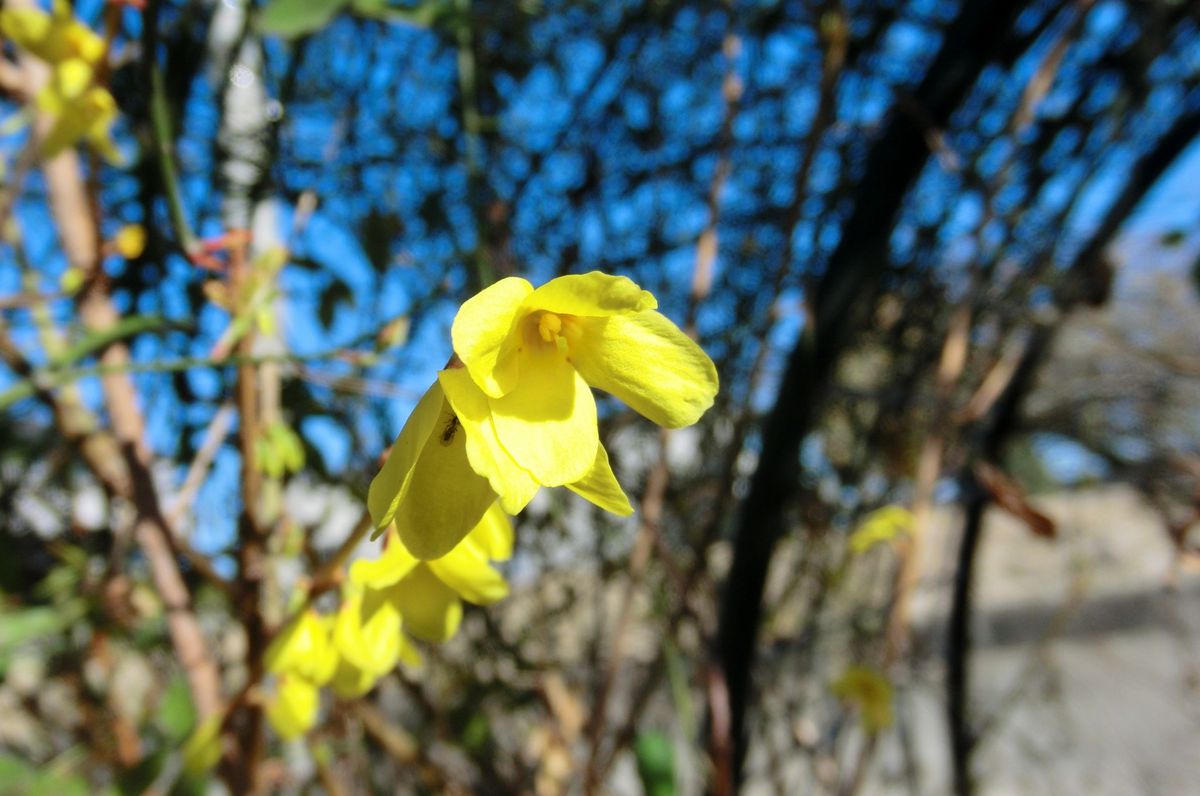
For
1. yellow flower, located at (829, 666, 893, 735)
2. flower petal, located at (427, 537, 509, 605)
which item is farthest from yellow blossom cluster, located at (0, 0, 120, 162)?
yellow flower, located at (829, 666, 893, 735)

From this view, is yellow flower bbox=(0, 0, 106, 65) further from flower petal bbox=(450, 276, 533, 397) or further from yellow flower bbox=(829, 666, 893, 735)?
yellow flower bbox=(829, 666, 893, 735)

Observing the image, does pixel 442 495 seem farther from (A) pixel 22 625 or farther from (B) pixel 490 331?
(A) pixel 22 625

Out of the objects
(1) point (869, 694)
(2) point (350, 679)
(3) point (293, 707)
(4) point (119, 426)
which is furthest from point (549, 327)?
(1) point (869, 694)

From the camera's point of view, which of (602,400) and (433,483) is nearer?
(433,483)

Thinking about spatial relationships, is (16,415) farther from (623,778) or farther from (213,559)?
(623,778)

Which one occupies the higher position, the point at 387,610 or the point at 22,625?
the point at 387,610

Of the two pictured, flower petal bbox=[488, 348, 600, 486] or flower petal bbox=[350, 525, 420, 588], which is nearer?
flower petal bbox=[488, 348, 600, 486]

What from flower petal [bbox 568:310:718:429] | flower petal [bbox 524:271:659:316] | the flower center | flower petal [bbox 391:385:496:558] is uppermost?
flower petal [bbox 524:271:659:316]
